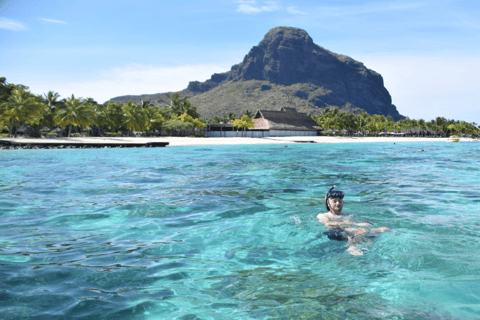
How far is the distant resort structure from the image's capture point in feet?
257

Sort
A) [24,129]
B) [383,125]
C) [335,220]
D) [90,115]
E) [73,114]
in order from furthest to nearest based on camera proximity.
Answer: [383,125] → [24,129] → [90,115] → [73,114] → [335,220]

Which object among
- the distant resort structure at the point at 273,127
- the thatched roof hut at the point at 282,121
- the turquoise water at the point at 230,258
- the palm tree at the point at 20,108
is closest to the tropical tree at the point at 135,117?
the palm tree at the point at 20,108

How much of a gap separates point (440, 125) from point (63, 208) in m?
144

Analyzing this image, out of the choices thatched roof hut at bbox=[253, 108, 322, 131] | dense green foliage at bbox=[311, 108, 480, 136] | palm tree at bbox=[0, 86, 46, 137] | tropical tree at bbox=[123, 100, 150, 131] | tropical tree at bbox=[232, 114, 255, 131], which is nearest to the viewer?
palm tree at bbox=[0, 86, 46, 137]

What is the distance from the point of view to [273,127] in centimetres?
8094

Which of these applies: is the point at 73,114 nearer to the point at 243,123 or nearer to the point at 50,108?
the point at 50,108

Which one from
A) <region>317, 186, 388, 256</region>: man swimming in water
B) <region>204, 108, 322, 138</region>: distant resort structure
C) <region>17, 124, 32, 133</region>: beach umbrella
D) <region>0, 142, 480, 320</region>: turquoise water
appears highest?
<region>204, 108, 322, 138</region>: distant resort structure

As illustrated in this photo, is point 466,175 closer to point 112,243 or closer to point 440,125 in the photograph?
point 112,243

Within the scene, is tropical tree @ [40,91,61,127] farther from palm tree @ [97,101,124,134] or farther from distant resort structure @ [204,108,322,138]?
distant resort structure @ [204,108,322,138]

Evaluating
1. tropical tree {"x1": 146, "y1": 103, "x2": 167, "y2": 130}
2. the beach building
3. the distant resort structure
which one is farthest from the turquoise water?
the beach building

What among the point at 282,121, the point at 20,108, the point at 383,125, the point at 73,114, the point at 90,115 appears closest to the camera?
the point at 20,108

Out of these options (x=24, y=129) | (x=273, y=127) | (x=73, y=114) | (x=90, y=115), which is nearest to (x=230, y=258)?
(x=73, y=114)

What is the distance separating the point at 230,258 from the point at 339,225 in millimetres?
2106

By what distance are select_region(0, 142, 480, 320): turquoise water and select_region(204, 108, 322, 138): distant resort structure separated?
67323mm
